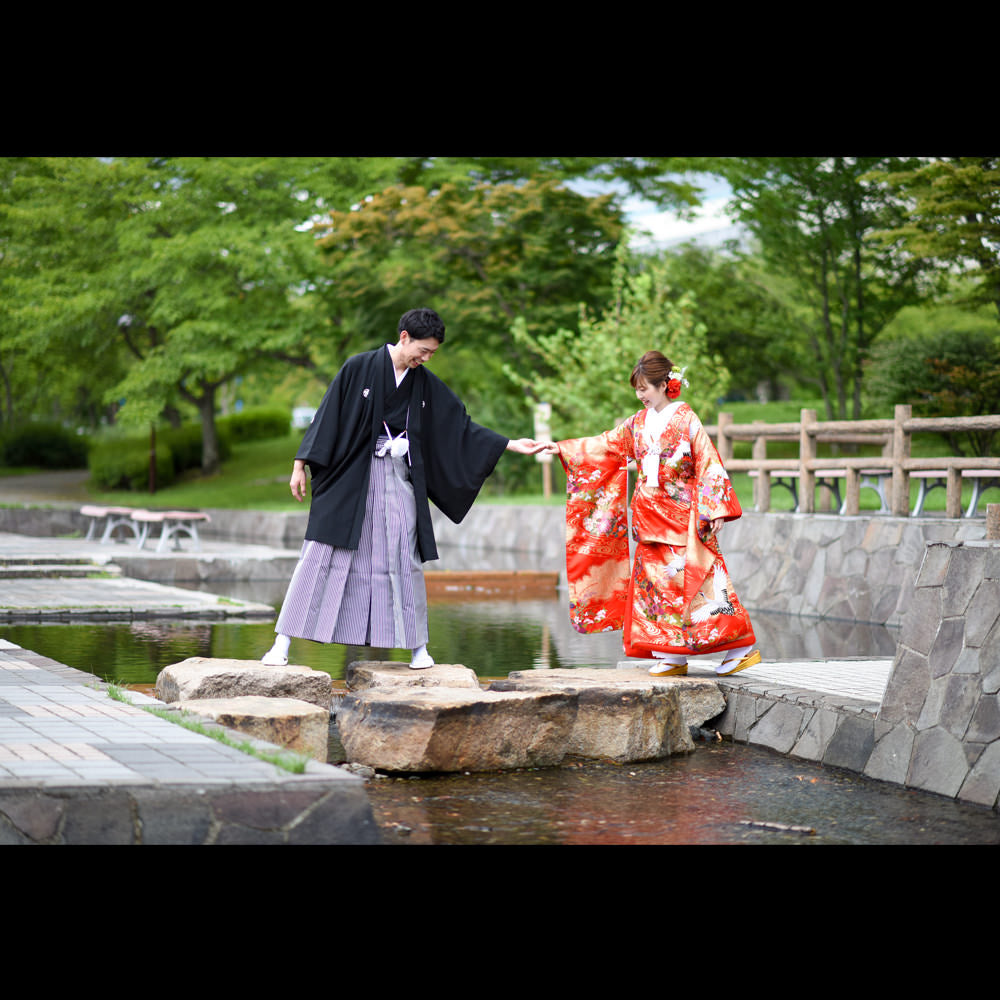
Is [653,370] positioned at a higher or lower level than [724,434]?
higher

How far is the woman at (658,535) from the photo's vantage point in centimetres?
645

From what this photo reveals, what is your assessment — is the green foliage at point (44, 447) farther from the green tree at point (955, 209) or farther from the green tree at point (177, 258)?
the green tree at point (955, 209)

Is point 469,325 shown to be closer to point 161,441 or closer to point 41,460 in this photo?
point 161,441

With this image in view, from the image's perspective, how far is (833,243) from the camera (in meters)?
23.9

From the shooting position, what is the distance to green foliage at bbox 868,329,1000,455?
62.8ft

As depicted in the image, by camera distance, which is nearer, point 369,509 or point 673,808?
point 673,808

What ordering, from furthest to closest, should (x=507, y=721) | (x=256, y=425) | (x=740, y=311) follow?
(x=256, y=425) → (x=740, y=311) → (x=507, y=721)

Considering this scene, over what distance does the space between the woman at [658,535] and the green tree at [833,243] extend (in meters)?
17.4

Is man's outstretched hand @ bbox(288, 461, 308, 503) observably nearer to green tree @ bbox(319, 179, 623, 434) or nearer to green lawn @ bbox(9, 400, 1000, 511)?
green lawn @ bbox(9, 400, 1000, 511)

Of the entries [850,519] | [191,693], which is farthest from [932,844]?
[850,519]

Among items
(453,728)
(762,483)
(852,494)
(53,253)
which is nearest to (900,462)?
(852,494)

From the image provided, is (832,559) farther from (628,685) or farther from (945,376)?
(945,376)

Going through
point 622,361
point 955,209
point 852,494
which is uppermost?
point 955,209

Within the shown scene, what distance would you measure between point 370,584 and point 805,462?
297 inches
